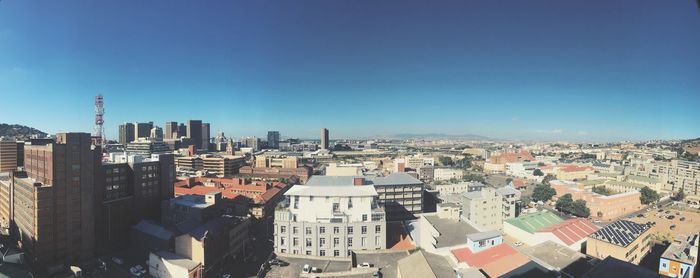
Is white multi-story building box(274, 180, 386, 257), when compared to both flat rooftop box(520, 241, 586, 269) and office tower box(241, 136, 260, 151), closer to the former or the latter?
flat rooftop box(520, 241, 586, 269)

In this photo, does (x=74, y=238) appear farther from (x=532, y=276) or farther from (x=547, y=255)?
(x=547, y=255)

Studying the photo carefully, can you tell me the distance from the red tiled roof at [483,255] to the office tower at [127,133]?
1692 inches

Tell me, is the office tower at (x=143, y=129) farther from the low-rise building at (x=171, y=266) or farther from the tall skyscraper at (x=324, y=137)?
the low-rise building at (x=171, y=266)

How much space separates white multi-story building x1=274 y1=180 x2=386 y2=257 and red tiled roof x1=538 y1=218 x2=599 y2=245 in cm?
509

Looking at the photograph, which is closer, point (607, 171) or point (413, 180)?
point (413, 180)

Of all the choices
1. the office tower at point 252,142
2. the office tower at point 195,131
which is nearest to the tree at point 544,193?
the office tower at point 195,131

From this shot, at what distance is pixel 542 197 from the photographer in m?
17.7

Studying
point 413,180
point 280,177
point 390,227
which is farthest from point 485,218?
point 280,177

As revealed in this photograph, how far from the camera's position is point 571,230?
32.6 ft

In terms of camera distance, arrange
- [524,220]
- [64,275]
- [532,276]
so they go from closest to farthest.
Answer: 1. [532,276]
2. [64,275]
3. [524,220]

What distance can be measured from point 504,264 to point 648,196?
16602mm

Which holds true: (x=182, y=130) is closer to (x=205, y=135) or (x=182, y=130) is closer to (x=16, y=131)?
(x=205, y=135)

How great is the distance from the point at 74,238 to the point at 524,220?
1246 cm

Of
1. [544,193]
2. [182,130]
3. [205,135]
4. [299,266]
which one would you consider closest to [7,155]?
[299,266]
